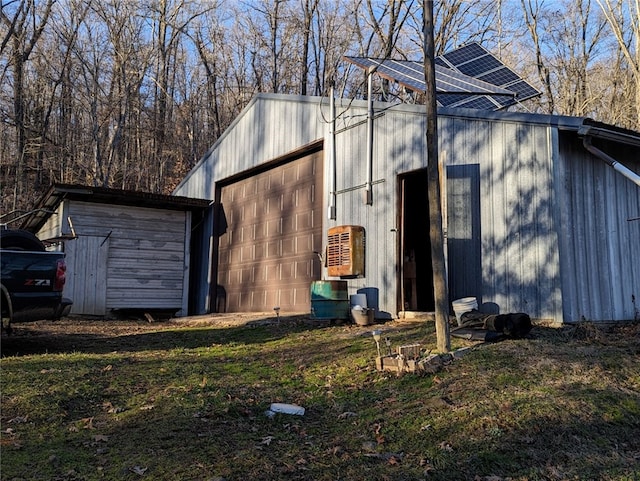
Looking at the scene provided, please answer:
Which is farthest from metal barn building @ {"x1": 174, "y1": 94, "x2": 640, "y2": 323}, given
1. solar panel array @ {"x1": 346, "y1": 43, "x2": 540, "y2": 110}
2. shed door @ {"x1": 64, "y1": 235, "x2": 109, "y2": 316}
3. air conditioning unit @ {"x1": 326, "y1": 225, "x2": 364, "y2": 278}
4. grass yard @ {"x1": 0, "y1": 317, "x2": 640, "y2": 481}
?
shed door @ {"x1": 64, "y1": 235, "x2": 109, "y2": 316}

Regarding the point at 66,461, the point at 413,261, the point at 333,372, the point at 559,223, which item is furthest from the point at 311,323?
the point at 66,461

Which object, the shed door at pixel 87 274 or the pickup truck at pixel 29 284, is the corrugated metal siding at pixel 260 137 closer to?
the shed door at pixel 87 274

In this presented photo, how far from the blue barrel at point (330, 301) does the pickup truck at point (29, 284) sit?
4.13 metres

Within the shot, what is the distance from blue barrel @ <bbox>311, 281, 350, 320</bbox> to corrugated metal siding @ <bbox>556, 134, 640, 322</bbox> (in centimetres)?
360

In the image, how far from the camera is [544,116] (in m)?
7.74

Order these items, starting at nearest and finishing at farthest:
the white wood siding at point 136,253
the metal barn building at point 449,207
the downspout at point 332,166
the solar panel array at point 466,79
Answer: the metal barn building at point 449,207 < the solar panel array at point 466,79 < the downspout at point 332,166 < the white wood siding at point 136,253

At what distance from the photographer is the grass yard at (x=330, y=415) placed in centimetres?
354

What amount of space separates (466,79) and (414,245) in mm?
3325

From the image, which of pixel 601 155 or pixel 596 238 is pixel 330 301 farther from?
pixel 601 155

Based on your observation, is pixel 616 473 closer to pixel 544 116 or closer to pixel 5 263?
pixel 544 116

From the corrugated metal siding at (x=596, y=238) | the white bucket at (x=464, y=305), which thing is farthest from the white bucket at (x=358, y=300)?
the corrugated metal siding at (x=596, y=238)

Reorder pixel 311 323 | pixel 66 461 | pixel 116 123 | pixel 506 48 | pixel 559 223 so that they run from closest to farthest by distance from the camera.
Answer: pixel 66 461
pixel 559 223
pixel 311 323
pixel 506 48
pixel 116 123

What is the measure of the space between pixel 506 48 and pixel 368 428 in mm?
22228

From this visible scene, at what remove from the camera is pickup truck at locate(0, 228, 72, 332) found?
6.37 m
